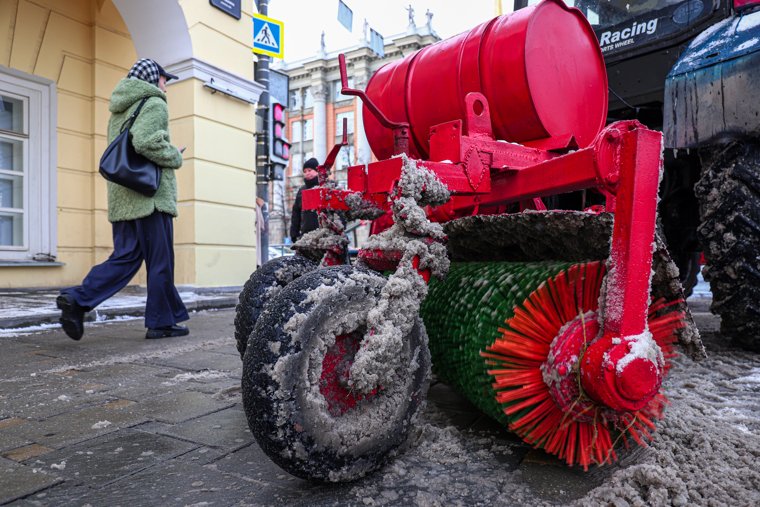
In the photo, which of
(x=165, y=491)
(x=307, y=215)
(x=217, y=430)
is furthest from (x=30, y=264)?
(x=165, y=491)

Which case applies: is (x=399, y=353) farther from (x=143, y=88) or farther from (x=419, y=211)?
(x=143, y=88)

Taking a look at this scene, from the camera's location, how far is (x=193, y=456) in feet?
5.33

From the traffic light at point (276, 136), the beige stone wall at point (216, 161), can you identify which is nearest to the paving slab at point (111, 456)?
the beige stone wall at point (216, 161)

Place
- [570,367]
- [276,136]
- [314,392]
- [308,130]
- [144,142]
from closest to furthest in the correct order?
1. [314,392]
2. [570,367]
3. [144,142]
4. [276,136]
5. [308,130]

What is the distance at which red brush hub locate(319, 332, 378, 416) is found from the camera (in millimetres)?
1294

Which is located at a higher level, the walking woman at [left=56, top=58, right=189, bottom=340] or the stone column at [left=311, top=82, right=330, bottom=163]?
the stone column at [left=311, top=82, right=330, bottom=163]

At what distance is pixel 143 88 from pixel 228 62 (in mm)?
3577

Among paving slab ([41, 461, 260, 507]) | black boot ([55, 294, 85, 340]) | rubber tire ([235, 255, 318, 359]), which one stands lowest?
paving slab ([41, 461, 260, 507])

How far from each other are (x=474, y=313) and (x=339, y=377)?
0.56 metres

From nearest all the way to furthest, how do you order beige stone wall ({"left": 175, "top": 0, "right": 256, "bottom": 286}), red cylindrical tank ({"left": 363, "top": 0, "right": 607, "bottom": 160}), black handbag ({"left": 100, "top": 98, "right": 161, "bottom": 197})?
red cylindrical tank ({"left": 363, "top": 0, "right": 607, "bottom": 160}), black handbag ({"left": 100, "top": 98, "right": 161, "bottom": 197}), beige stone wall ({"left": 175, "top": 0, "right": 256, "bottom": 286})

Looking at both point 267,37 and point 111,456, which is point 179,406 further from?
point 267,37

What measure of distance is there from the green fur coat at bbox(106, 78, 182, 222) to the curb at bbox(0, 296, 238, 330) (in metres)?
1.21

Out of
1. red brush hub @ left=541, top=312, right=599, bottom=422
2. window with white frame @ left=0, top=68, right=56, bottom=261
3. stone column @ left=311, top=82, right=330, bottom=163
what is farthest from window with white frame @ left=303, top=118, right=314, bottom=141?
red brush hub @ left=541, top=312, right=599, bottom=422

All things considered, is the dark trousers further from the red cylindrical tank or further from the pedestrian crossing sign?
the pedestrian crossing sign
